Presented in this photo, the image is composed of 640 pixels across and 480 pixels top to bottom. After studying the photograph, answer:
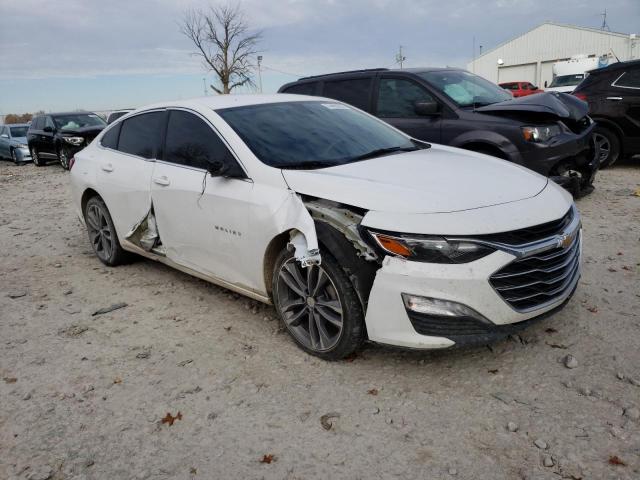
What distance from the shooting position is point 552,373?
122 inches

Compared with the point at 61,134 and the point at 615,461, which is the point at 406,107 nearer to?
the point at 615,461

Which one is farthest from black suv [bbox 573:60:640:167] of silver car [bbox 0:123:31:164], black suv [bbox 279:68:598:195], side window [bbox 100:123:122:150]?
silver car [bbox 0:123:31:164]

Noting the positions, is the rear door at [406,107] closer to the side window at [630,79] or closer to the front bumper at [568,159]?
the front bumper at [568,159]

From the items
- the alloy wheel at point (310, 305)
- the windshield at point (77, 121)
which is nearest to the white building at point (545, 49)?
the windshield at point (77, 121)

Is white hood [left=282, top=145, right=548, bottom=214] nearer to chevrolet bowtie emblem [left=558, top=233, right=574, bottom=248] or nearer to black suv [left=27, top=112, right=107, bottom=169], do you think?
chevrolet bowtie emblem [left=558, top=233, right=574, bottom=248]

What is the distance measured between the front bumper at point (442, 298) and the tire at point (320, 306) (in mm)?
143

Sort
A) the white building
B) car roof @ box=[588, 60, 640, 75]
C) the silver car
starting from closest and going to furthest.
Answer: car roof @ box=[588, 60, 640, 75], the silver car, the white building

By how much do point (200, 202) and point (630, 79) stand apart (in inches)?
303

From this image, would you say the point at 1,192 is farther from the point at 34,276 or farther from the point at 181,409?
the point at 181,409

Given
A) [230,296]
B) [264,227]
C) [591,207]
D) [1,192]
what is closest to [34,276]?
[230,296]

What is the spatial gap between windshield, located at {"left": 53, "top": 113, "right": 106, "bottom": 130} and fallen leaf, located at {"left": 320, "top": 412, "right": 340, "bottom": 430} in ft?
51.1

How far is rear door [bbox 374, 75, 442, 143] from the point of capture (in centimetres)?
677

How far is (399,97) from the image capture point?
7.09 metres

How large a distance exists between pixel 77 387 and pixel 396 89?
5.40m
